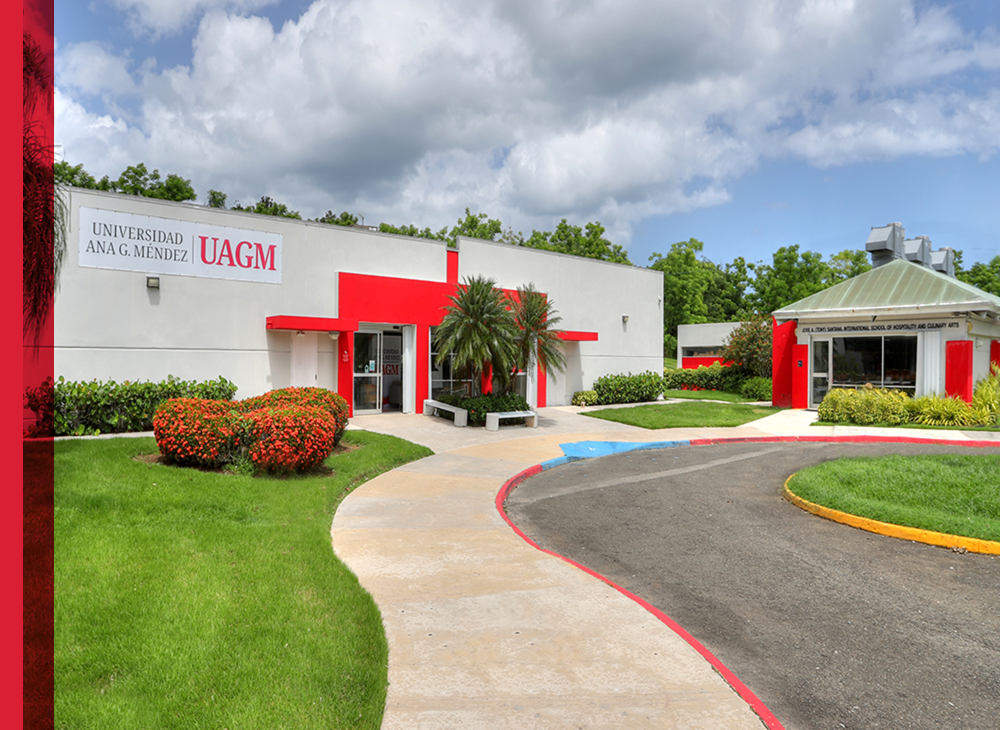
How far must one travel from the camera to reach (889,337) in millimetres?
21938

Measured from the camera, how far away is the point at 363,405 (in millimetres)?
19203

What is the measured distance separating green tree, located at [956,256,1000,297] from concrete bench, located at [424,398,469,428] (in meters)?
54.5

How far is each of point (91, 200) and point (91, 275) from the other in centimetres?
177

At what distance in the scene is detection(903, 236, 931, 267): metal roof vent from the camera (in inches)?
1160

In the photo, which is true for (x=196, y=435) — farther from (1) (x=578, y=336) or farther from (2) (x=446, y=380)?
(1) (x=578, y=336)

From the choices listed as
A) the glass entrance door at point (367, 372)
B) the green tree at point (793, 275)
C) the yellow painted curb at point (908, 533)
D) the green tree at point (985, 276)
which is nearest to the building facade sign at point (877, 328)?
the yellow painted curb at point (908, 533)

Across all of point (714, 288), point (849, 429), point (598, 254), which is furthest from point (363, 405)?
point (714, 288)

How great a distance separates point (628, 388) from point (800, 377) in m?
6.41

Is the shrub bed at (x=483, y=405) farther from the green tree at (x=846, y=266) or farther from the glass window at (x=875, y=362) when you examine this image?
the green tree at (x=846, y=266)

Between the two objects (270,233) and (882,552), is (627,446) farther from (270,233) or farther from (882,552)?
(270,233)

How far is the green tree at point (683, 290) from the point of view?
218 feet

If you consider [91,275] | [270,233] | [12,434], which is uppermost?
[270,233]

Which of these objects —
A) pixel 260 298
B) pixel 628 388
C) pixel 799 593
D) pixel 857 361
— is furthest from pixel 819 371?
pixel 799 593

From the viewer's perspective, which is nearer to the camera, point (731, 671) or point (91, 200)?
point (731, 671)
